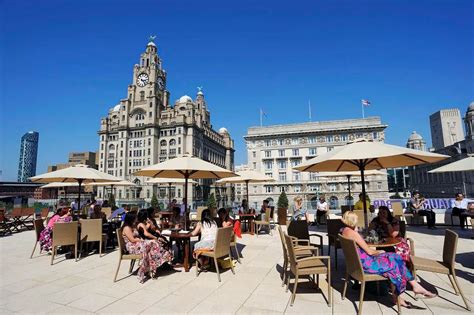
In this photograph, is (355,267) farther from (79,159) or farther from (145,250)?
(79,159)

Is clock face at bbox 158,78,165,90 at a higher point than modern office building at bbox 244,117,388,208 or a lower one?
higher

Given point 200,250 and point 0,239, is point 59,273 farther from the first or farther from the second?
A: point 0,239

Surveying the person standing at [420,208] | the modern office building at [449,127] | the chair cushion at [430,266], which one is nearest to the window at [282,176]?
the person standing at [420,208]

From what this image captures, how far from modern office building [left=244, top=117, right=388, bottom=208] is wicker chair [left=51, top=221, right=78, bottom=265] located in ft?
154

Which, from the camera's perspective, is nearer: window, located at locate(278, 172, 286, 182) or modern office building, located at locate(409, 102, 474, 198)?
window, located at locate(278, 172, 286, 182)

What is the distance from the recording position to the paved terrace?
390 centimetres

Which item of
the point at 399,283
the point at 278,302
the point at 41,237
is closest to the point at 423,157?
the point at 399,283

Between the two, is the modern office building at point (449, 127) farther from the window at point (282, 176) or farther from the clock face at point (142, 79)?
the clock face at point (142, 79)

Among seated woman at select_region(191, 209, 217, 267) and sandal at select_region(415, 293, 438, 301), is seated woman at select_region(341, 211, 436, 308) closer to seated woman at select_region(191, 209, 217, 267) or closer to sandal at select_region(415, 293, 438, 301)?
sandal at select_region(415, 293, 438, 301)

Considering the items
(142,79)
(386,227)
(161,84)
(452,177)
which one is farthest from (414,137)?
(386,227)

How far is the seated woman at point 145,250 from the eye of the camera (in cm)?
535

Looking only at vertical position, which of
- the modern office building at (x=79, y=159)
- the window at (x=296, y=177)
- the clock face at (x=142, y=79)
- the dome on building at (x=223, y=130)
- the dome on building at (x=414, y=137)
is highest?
the clock face at (x=142, y=79)

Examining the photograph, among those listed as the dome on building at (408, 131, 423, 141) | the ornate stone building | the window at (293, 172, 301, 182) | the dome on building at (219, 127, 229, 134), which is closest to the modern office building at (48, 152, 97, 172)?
the ornate stone building

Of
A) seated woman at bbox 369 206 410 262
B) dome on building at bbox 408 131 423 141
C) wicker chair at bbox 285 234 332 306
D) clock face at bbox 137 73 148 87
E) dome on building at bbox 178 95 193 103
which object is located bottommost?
wicker chair at bbox 285 234 332 306
